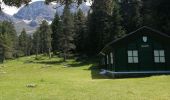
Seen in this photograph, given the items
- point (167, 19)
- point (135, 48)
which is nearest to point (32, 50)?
point (167, 19)

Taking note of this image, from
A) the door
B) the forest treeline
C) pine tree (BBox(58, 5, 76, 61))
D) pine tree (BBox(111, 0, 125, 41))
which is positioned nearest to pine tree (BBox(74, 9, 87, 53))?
the forest treeline

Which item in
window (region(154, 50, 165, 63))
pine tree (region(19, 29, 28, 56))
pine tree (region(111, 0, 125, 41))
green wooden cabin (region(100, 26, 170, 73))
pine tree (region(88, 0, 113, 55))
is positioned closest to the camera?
green wooden cabin (region(100, 26, 170, 73))

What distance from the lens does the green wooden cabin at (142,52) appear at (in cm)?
4997

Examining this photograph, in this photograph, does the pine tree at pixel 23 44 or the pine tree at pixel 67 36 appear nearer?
the pine tree at pixel 67 36

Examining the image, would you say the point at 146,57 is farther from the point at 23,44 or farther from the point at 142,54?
the point at 23,44

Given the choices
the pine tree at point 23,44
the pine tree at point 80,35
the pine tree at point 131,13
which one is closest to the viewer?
the pine tree at point 131,13

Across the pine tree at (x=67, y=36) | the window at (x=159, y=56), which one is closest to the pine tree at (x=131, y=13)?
the pine tree at (x=67, y=36)

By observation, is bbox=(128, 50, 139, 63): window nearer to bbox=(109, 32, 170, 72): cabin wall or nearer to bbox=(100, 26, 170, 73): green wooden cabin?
bbox=(100, 26, 170, 73): green wooden cabin

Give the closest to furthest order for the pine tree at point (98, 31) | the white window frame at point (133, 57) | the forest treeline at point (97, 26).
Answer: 1. the white window frame at point (133, 57)
2. the forest treeline at point (97, 26)
3. the pine tree at point (98, 31)

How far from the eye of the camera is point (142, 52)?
50.5 m

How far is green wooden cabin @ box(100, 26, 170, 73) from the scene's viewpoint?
4997 cm

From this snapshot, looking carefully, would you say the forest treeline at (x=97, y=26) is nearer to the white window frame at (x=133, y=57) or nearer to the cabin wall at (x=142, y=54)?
the cabin wall at (x=142, y=54)

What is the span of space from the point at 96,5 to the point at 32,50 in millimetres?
168338

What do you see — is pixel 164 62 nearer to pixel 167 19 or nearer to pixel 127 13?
pixel 167 19
